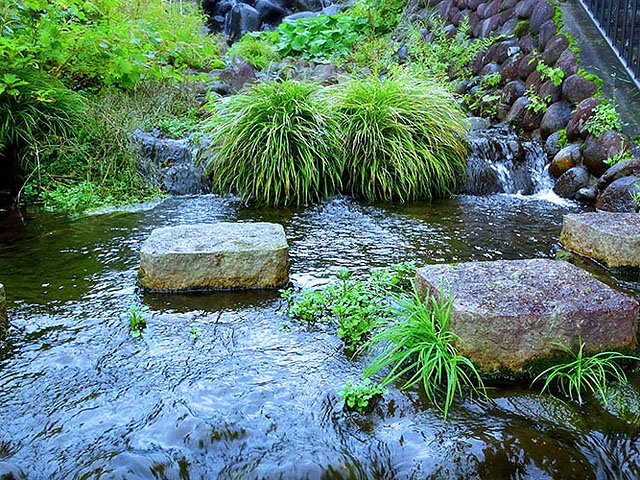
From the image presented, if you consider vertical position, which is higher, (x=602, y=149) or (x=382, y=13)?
(x=382, y=13)

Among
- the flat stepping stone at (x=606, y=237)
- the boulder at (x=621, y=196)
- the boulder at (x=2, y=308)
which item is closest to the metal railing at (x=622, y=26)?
the boulder at (x=621, y=196)

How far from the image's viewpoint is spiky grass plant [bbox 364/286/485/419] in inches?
86.6

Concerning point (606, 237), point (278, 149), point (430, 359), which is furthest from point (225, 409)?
point (278, 149)

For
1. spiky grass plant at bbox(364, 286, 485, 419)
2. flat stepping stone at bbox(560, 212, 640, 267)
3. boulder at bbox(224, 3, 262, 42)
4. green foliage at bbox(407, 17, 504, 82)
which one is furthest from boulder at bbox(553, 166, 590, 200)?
boulder at bbox(224, 3, 262, 42)

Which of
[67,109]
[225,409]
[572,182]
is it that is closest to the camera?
[225,409]

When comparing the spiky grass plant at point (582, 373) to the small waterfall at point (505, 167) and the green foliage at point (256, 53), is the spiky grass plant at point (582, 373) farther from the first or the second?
the green foliage at point (256, 53)

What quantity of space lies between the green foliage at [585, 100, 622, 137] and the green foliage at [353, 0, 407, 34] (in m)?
5.65

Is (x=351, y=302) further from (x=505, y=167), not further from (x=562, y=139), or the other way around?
(x=562, y=139)

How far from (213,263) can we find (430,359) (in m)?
1.48

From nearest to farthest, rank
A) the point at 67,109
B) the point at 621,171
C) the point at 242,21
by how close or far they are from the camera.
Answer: the point at 621,171
the point at 67,109
the point at 242,21

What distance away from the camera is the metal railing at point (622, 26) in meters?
6.05

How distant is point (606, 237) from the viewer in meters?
3.54

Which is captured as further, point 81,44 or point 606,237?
point 81,44

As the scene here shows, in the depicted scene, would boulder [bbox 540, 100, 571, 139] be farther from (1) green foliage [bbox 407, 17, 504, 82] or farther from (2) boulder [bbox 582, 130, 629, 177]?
(1) green foliage [bbox 407, 17, 504, 82]
